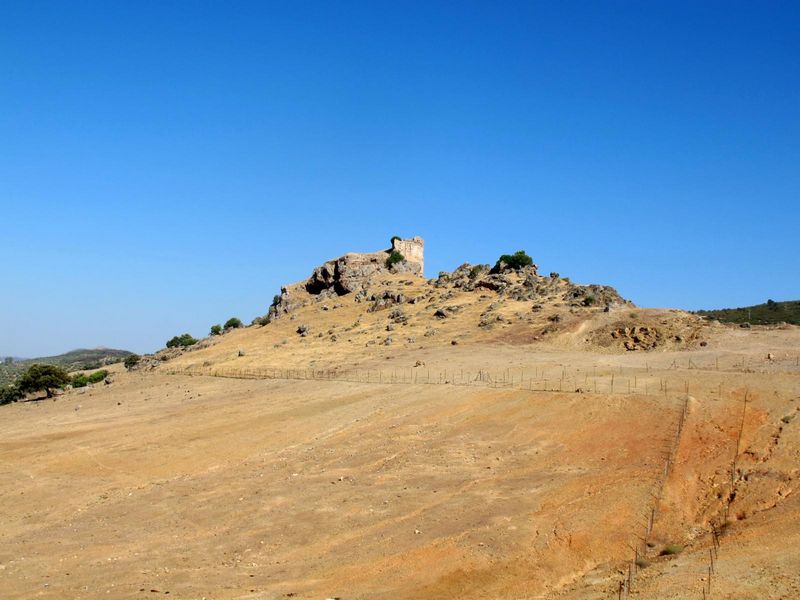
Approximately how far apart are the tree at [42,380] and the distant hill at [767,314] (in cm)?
6835

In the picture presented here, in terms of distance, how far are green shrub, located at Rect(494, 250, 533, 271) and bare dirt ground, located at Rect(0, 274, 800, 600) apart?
33.0 m

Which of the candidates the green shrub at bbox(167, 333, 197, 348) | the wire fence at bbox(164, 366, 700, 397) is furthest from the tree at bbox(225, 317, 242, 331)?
the wire fence at bbox(164, 366, 700, 397)

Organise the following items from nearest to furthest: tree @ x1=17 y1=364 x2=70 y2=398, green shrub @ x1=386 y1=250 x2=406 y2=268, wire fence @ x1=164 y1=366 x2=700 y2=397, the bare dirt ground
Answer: the bare dirt ground, wire fence @ x1=164 y1=366 x2=700 y2=397, tree @ x1=17 y1=364 x2=70 y2=398, green shrub @ x1=386 y1=250 x2=406 y2=268

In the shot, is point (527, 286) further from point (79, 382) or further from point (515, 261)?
point (79, 382)

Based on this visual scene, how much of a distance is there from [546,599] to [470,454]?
12.0m

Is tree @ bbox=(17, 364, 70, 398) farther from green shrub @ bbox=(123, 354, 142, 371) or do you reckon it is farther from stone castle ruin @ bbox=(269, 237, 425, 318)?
stone castle ruin @ bbox=(269, 237, 425, 318)

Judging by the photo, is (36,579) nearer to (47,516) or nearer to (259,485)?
(47,516)

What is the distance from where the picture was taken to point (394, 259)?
8956 cm

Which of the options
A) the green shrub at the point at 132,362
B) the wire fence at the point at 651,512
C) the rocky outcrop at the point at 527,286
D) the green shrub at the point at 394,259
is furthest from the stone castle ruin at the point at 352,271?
the wire fence at the point at 651,512

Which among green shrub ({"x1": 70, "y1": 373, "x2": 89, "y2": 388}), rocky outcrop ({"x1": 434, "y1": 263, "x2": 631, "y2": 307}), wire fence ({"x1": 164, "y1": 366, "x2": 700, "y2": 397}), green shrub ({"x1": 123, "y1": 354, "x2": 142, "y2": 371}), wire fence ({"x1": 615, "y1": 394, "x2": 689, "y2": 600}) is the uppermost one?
rocky outcrop ({"x1": 434, "y1": 263, "x2": 631, "y2": 307})

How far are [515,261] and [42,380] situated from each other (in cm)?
5022

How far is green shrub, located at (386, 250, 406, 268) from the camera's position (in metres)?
89.0

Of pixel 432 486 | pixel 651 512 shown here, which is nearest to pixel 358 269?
pixel 432 486

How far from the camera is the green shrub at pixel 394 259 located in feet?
292
